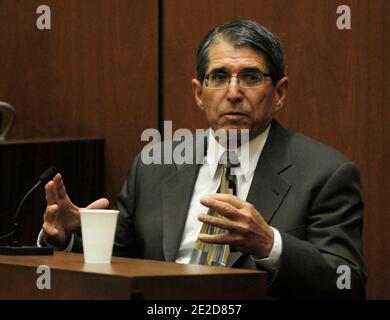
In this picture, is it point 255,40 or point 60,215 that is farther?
point 255,40

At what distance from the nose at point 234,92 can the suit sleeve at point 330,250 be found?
41 cm

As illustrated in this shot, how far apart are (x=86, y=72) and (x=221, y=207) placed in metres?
2.00

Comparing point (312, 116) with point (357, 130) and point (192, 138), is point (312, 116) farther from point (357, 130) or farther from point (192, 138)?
point (192, 138)

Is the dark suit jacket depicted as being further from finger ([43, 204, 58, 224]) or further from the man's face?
finger ([43, 204, 58, 224])

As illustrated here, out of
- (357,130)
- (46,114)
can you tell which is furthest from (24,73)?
(357,130)

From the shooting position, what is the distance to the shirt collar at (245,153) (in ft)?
10.0

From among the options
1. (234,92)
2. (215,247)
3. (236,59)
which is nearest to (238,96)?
(234,92)

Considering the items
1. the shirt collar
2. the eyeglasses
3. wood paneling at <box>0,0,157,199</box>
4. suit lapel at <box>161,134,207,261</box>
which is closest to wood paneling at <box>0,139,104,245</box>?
wood paneling at <box>0,0,157,199</box>

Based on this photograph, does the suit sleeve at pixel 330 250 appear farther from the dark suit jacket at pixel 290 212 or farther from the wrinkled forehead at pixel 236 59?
the wrinkled forehead at pixel 236 59

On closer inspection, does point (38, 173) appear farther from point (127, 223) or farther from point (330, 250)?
point (330, 250)

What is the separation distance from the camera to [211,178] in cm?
313

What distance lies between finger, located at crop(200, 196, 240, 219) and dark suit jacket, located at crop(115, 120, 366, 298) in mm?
243

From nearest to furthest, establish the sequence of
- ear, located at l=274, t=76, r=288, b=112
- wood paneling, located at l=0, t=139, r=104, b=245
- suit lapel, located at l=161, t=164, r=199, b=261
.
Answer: suit lapel, located at l=161, t=164, r=199, b=261
ear, located at l=274, t=76, r=288, b=112
wood paneling, located at l=0, t=139, r=104, b=245

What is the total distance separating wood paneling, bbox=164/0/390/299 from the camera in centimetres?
346
